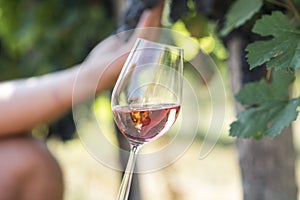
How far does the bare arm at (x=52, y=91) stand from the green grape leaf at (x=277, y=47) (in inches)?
14.8

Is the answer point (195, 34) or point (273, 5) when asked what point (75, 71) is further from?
point (273, 5)

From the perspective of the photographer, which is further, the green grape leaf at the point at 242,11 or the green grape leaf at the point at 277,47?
the green grape leaf at the point at 242,11

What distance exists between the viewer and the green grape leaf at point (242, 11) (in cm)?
93

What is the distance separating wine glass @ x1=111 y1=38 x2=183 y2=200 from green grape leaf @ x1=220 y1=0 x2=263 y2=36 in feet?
0.43

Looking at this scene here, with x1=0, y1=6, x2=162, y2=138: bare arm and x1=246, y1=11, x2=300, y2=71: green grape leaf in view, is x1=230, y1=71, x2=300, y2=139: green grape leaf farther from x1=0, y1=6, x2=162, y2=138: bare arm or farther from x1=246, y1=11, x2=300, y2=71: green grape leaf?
x1=0, y1=6, x2=162, y2=138: bare arm

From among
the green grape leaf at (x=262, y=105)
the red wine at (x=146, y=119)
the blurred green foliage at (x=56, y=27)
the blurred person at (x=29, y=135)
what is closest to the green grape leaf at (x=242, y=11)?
the green grape leaf at (x=262, y=105)

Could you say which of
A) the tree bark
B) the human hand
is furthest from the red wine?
the tree bark

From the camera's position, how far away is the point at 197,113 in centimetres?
101

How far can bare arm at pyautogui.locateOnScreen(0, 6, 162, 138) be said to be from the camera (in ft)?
3.92

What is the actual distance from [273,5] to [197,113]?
21 centimetres

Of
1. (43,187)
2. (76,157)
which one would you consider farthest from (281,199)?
(76,157)

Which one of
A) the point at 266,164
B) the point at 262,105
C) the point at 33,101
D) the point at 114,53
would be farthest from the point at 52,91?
the point at 262,105

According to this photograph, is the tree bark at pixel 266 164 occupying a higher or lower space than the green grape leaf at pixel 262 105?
lower

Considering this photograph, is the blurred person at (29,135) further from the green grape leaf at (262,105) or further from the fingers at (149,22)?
the green grape leaf at (262,105)
